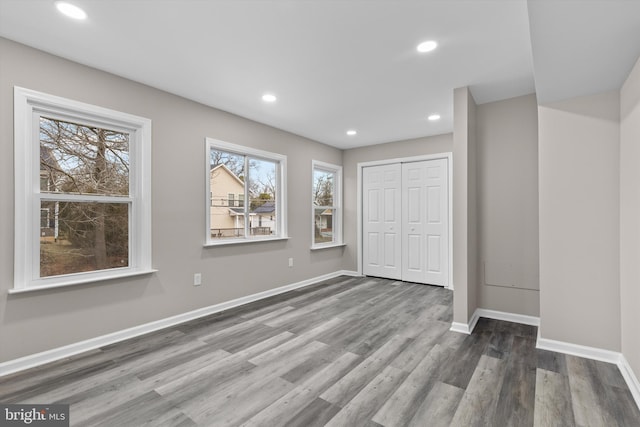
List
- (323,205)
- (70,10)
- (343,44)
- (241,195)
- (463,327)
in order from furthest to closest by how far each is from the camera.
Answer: (323,205), (241,195), (463,327), (343,44), (70,10)

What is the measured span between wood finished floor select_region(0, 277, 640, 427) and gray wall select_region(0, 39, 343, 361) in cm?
31

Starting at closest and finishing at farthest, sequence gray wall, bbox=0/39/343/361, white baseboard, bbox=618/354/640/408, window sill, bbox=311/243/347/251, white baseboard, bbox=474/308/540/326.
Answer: white baseboard, bbox=618/354/640/408 → gray wall, bbox=0/39/343/361 → white baseboard, bbox=474/308/540/326 → window sill, bbox=311/243/347/251

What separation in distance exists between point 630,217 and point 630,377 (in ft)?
3.68

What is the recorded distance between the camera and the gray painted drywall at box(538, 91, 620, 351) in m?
2.41

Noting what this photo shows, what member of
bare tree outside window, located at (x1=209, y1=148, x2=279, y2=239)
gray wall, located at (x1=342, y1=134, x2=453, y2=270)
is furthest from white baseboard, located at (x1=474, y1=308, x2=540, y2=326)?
bare tree outside window, located at (x1=209, y1=148, x2=279, y2=239)

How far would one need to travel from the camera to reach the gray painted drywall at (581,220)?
7.92ft

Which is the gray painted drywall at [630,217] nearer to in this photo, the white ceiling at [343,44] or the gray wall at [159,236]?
the white ceiling at [343,44]

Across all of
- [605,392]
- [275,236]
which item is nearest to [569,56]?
[605,392]

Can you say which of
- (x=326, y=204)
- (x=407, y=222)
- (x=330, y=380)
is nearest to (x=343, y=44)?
(x=330, y=380)

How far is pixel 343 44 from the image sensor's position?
2.37m

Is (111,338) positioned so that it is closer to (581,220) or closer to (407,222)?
(581,220)

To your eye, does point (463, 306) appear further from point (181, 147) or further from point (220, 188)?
point (181, 147)

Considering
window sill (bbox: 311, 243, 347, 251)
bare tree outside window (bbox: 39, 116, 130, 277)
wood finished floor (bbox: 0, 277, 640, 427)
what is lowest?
wood finished floor (bbox: 0, 277, 640, 427)

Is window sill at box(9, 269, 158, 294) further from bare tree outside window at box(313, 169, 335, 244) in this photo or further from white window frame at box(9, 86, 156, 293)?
bare tree outside window at box(313, 169, 335, 244)
